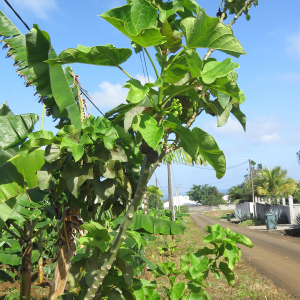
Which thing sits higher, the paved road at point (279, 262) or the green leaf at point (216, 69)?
the green leaf at point (216, 69)

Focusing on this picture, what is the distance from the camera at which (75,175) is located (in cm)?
185

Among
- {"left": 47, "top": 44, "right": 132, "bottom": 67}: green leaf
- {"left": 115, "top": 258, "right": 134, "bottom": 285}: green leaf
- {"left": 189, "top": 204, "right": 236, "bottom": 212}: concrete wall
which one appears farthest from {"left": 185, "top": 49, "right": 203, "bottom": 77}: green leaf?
{"left": 189, "top": 204, "right": 236, "bottom": 212}: concrete wall

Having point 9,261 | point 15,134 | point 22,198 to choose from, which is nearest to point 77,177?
point 15,134

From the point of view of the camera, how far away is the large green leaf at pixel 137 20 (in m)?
1.32

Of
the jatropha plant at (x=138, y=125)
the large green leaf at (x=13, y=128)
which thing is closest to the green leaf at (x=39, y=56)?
the jatropha plant at (x=138, y=125)

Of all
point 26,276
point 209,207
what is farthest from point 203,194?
point 26,276

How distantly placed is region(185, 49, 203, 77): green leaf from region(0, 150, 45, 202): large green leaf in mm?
2292

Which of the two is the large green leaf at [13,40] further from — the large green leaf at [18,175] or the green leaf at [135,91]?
the green leaf at [135,91]

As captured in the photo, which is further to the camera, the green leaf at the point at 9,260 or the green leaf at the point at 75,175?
the green leaf at the point at 9,260

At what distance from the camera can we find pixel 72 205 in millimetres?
2559

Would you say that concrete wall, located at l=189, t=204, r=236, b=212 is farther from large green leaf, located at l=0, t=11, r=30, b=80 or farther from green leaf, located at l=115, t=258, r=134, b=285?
green leaf, located at l=115, t=258, r=134, b=285

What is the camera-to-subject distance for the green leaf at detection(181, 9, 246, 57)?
134cm

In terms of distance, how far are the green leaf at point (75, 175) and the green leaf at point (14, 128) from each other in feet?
3.39

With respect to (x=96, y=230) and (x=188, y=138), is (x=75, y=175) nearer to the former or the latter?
(x=96, y=230)
